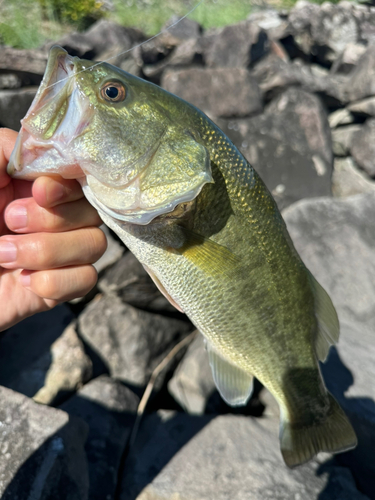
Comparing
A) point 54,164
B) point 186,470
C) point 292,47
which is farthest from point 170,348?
point 292,47

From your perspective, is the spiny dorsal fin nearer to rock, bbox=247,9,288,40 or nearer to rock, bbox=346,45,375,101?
rock, bbox=346,45,375,101

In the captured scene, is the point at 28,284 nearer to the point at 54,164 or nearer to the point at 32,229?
the point at 32,229

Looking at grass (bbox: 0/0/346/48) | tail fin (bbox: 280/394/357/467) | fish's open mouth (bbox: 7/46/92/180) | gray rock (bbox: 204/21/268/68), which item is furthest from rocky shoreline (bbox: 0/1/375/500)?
fish's open mouth (bbox: 7/46/92/180)

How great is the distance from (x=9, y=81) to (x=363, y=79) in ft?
17.8

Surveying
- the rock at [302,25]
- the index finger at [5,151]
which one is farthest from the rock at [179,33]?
the index finger at [5,151]

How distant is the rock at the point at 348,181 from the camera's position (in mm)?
5566

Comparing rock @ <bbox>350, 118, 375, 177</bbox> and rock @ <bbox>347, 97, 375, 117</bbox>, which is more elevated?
rock @ <bbox>347, 97, 375, 117</bbox>

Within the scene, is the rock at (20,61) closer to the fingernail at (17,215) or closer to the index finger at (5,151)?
the index finger at (5,151)

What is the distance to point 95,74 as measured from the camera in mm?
1189

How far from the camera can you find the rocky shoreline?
220 cm

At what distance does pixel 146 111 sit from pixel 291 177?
3833 mm

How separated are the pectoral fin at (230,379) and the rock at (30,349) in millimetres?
1696

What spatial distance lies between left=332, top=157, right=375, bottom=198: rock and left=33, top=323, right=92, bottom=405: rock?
14.7ft

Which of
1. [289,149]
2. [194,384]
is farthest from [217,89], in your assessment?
[194,384]
